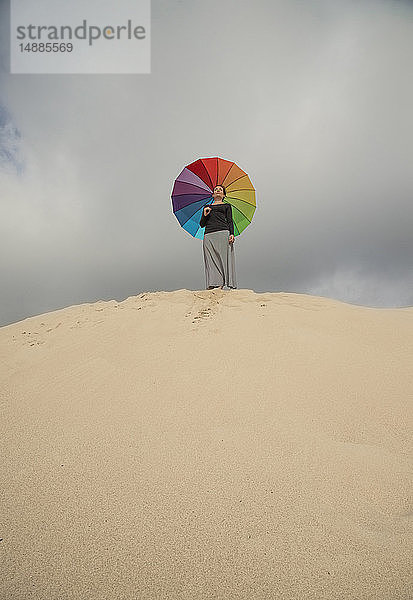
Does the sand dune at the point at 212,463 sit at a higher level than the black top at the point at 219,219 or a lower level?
lower

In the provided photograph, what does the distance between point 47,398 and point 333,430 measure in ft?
8.99

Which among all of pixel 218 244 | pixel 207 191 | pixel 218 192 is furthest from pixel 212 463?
pixel 207 191

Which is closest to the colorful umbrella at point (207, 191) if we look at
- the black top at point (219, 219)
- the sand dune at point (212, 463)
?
the black top at point (219, 219)

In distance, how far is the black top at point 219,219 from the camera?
274 inches

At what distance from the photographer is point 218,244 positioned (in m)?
6.95

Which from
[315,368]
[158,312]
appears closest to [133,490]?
[315,368]

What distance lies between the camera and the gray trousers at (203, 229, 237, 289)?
694 centimetres

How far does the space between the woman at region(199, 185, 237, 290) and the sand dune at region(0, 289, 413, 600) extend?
2744 millimetres

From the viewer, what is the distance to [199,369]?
3.43 metres

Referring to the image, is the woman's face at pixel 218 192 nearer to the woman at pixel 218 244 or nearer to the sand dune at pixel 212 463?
the woman at pixel 218 244

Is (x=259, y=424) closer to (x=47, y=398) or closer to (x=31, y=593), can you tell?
(x=31, y=593)

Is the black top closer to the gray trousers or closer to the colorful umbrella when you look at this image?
the gray trousers

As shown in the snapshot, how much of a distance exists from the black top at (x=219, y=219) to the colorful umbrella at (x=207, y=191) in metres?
0.43

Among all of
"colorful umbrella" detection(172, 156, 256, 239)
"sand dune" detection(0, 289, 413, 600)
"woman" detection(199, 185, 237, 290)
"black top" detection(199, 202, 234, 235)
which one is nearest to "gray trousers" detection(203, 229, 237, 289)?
"woman" detection(199, 185, 237, 290)
